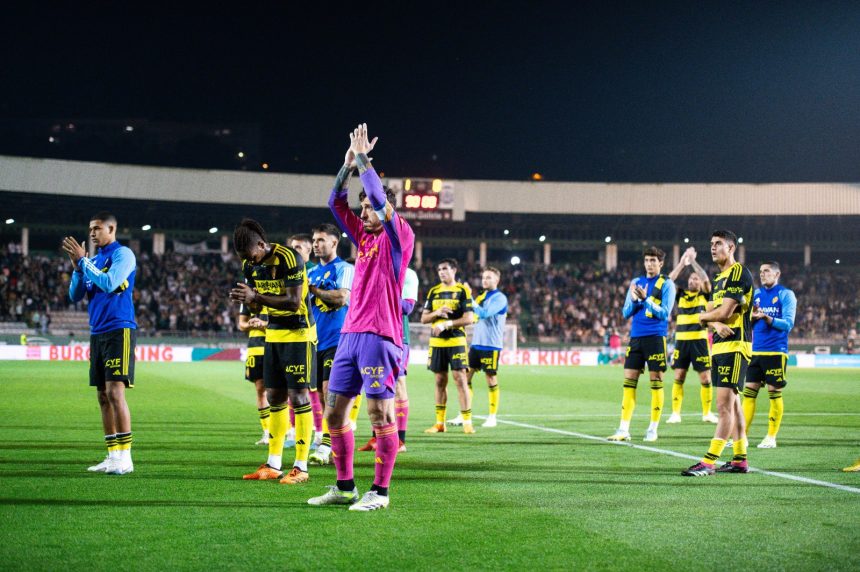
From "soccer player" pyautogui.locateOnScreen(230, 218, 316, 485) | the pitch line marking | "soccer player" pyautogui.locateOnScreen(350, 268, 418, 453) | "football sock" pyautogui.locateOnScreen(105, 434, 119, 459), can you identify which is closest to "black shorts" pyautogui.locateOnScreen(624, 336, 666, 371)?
"soccer player" pyautogui.locateOnScreen(350, 268, 418, 453)

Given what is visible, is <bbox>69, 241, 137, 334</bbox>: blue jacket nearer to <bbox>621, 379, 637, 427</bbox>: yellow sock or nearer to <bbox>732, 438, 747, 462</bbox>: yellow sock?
<bbox>732, 438, 747, 462</bbox>: yellow sock

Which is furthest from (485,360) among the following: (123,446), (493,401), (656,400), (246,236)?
(246,236)

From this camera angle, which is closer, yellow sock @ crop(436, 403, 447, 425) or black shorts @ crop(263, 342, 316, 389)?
black shorts @ crop(263, 342, 316, 389)

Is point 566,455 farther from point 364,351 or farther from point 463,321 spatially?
point 364,351

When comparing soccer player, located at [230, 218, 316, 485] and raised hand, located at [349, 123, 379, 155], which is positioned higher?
raised hand, located at [349, 123, 379, 155]

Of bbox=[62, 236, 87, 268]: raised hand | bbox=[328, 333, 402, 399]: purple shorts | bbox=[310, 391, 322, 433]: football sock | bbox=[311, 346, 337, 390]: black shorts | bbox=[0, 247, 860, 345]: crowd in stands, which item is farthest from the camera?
bbox=[0, 247, 860, 345]: crowd in stands

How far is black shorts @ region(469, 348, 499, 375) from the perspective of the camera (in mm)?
14773

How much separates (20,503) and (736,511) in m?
5.45

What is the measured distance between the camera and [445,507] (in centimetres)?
709

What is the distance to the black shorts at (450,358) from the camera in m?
13.7

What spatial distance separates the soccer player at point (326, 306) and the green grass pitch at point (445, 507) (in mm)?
943

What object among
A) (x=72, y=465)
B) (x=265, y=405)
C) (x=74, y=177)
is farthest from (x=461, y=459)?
(x=74, y=177)

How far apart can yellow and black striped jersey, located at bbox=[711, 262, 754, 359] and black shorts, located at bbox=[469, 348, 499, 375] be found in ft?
17.8

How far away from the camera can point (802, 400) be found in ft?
69.9
